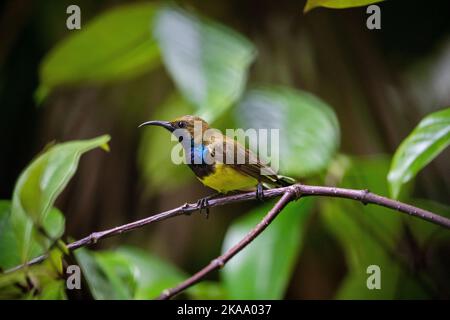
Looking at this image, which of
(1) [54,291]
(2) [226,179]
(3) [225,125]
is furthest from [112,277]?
(3) [225,125]

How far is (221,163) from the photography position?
3.36 ft

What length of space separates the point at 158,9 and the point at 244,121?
14.8 inches

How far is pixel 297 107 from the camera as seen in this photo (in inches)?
53.2

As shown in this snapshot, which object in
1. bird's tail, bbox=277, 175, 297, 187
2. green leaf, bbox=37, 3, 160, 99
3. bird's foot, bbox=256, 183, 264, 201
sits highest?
green leaf, bbox=37, 3, 160, 99

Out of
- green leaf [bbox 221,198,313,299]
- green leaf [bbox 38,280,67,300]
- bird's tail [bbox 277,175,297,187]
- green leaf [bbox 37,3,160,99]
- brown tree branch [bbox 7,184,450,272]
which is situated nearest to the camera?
brown tree branch [bbox 7,184,450,272]

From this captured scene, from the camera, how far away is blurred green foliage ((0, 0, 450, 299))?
3.02ft

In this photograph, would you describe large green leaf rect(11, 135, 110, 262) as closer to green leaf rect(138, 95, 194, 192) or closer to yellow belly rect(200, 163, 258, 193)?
yellow belly rect(200, 163, 258, 193)

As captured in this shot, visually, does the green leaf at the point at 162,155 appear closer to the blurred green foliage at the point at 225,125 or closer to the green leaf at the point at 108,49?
the blurred green foliage at the point at 225,125

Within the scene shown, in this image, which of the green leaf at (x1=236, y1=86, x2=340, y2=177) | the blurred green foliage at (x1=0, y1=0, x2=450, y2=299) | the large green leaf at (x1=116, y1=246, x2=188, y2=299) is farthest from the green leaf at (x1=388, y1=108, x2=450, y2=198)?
the large green leaf at (x1=116, y1=246, x2=188, y2=299)

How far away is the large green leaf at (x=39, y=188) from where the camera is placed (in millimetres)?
726

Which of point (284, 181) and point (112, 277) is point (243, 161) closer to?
point (284, 181)

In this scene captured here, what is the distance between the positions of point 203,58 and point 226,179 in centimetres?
41

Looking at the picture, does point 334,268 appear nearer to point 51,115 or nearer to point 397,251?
→ point 397,251

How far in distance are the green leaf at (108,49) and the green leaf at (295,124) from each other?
313mm
